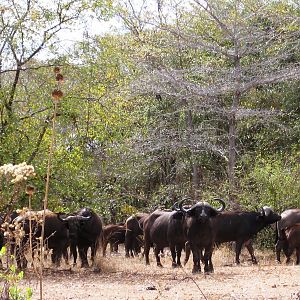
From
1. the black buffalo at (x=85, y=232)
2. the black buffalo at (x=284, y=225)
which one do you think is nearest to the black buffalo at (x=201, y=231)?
the black buffalo at (x=85, y=232)

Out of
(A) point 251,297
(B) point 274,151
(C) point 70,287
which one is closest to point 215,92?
(B) point 274,151

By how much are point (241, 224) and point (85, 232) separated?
192 inches

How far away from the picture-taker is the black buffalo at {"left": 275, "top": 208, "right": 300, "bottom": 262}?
69.6ft

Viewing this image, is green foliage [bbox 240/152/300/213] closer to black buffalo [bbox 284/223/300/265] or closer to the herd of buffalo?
the herd of buffalo

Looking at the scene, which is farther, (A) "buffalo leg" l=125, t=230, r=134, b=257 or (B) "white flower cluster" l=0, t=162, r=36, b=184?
(A) "buffalo leg" l=125, t=230, r=134, b=257

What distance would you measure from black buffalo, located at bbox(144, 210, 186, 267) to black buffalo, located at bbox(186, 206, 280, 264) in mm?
1700

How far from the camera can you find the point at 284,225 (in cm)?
2186

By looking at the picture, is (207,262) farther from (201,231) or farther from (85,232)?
(85,232)

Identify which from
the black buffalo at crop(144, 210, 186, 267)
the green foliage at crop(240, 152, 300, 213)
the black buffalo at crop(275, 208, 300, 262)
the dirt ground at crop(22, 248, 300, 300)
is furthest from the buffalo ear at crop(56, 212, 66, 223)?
the green foliage at crop(240, 152, 300, 213)

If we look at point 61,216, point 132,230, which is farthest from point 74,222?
point 132,230

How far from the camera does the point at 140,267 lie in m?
19.1

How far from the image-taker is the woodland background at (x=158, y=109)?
18672 mm

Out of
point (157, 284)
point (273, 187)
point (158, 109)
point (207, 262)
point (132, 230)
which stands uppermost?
point (158, 109)

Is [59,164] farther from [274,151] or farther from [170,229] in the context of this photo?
[274,151]
